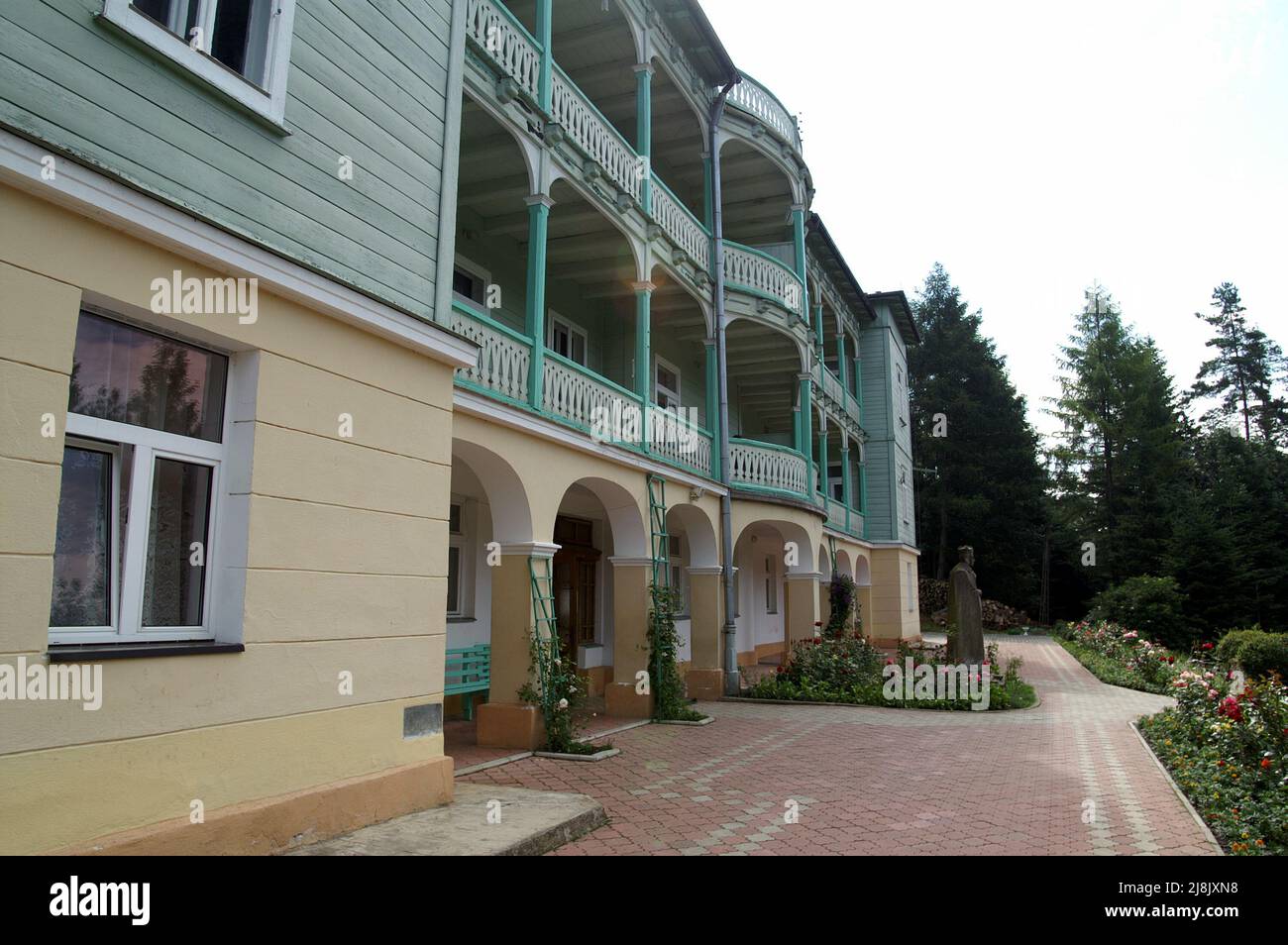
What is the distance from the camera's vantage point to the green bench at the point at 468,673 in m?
10.8

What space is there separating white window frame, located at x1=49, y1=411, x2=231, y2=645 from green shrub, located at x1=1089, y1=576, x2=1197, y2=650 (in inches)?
1163

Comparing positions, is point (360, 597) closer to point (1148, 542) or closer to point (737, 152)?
point (737, 152)

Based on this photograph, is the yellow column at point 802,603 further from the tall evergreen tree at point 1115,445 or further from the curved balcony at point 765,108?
the tall evergreen tree at point 1115,445

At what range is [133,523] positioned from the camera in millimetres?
4250

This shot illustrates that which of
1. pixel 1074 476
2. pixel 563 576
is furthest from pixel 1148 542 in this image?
pixel 563 576

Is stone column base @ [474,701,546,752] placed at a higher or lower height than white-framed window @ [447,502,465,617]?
lower

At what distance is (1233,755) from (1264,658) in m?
12.5

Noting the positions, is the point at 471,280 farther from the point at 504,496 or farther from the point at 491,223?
the point at 504,496

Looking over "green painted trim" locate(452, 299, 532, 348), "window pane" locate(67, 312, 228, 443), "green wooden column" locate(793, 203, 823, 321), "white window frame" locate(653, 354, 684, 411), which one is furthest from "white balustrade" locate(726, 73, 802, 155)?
"window pane" locate(67, 312, 228, 443)

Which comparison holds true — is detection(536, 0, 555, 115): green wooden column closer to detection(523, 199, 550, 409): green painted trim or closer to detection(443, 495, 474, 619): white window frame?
detection(523, 199, 550, 409): green painted trim

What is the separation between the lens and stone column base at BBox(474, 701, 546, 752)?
9008mm

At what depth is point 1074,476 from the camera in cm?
4525

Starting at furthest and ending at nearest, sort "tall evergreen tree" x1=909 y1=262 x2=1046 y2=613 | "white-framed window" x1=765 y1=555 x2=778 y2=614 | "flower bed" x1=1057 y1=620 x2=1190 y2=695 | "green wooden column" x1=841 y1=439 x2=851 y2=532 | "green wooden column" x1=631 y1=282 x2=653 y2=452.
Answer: "tall evergreen tree" x1=909 y1=262 x2=1046 y2=613 < "green wooden column" x1=841 y1=439 x2=851 y2=532 < "white-framed window" x1=765 y1=555 x2=778 y2=614 < "flower bed" x1=1057 y1=620 x2=1190 y2=695 < "green wooden column" x1=631 y1=282 x2=653 y2=452

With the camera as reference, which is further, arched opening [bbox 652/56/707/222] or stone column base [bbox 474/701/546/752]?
arched opening [bbox 652/56/707/222]
